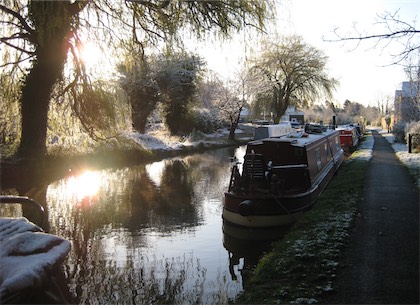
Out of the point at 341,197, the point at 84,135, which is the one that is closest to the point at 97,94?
the point at 84,135

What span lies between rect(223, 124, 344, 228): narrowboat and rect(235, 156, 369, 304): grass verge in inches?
28.1

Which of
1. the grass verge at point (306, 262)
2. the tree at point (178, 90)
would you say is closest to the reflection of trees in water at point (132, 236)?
the grass verge at point (306, 262)

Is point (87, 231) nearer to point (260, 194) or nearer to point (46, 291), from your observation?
point (260, 194)

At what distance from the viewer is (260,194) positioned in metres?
9.02

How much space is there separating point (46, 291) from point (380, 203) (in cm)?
741

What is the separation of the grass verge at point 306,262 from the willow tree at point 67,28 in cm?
446

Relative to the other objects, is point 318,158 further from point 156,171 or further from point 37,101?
point 37,101

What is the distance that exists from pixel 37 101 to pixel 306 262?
35.9 feet

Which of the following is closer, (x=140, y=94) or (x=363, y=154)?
(x=363, y=154)

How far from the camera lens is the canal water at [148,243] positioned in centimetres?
566

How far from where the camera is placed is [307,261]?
539 centimetres

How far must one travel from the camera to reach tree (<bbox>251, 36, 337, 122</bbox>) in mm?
36625

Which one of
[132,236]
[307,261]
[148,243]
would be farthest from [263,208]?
[307,261]

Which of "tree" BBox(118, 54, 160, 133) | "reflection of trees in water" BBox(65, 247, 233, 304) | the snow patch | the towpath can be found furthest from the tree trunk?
"tree" BBox(118, 54, 160, 133)
